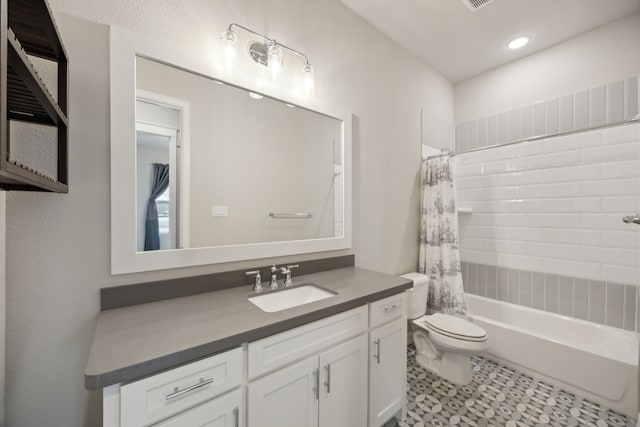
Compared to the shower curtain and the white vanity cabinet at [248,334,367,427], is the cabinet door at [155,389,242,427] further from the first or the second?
the shower curtain

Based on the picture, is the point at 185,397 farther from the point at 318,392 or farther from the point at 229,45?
the point at 229,45

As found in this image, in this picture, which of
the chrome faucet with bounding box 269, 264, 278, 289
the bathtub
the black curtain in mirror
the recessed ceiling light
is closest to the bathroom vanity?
the chrome faucet with bounding box 269, 264, 278, 289

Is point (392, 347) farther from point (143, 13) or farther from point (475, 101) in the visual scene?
point (475, 101)

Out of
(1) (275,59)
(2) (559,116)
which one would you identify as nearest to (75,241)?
(1) (275,59)

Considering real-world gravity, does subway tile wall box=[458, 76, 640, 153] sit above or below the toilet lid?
above

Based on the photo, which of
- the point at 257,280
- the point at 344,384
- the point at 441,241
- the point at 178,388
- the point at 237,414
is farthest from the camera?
the point at 441,241

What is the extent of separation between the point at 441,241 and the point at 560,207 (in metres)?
1.04

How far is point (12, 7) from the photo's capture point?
0.67 metres

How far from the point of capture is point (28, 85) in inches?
23.7

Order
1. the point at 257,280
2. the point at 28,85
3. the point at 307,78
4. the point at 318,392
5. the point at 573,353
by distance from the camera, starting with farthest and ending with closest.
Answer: the point at 573,353, the point at 307,78, the point at 257,280, the point at 318,392, the point at 28,85

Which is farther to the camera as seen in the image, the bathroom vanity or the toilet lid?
the toilet lid

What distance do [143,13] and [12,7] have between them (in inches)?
22.1

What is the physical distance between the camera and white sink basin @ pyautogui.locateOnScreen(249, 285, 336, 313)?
1.33 meters

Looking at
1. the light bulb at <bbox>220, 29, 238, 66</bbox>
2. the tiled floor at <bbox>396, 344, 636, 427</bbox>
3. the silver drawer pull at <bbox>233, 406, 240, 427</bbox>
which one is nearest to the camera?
the silver drawer pull at <bbox>233, 406, 240, 427</bbox>
